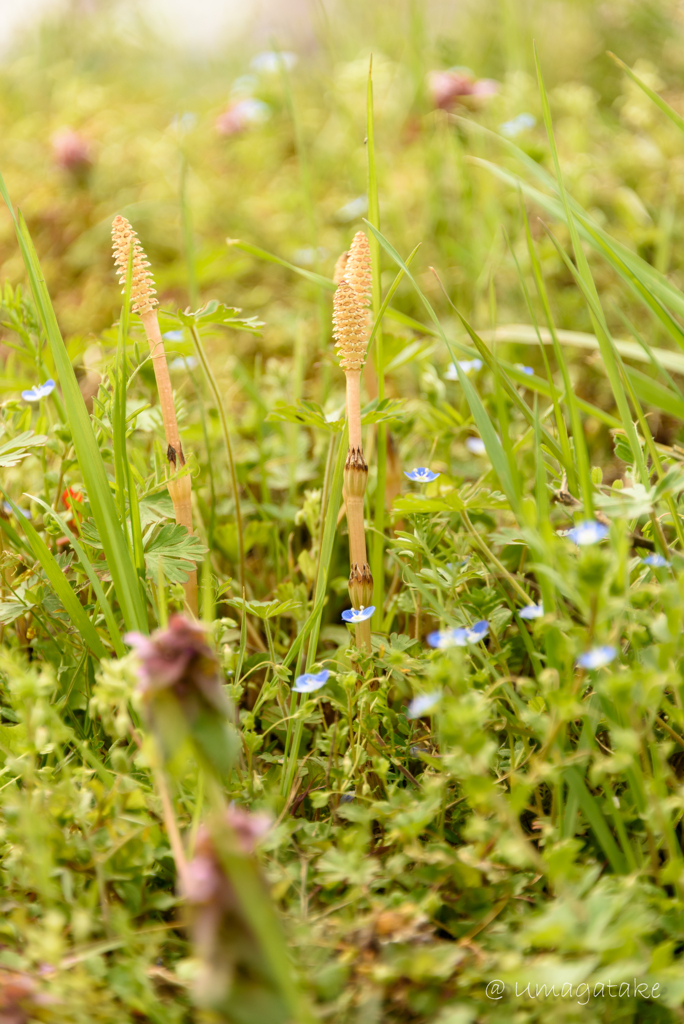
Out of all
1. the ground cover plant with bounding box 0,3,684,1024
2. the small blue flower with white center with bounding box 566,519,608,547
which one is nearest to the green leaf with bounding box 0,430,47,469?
the ground cover plant with bounding box 0,3,684,1024

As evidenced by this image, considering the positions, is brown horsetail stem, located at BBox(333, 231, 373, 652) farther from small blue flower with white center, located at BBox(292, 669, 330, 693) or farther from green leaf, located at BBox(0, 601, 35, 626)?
green leaf, located at BBox(0, 601, 35, 626)

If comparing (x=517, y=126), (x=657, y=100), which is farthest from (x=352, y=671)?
(x=517, y=126)

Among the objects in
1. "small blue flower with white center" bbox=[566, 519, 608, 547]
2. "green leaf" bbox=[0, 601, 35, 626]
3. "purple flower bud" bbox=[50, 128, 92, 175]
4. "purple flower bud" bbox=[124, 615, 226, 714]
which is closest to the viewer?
"purple flower bud" bbox=[124, 615, 226, 714]

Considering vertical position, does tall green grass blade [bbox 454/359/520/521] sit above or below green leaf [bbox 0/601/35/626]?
above

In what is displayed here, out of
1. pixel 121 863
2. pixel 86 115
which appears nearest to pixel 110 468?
pixel 121 863

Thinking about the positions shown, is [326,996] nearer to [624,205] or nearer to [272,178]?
[624,205]
